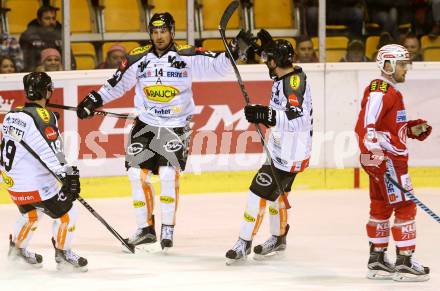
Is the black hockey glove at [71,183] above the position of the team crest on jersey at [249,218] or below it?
above

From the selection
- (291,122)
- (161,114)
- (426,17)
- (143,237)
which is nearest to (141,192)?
(143,237)

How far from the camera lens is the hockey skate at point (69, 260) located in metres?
6.62

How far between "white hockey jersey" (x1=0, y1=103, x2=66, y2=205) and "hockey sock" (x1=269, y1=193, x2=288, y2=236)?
1445 millimetres

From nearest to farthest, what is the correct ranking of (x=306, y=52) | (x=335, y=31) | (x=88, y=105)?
1. (x=88, y=105)
2. (x=306, y=52)
3. (x=335, y=31)

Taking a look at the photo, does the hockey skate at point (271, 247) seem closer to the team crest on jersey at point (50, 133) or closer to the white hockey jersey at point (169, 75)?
the white hockey jersey at point (169, 75)

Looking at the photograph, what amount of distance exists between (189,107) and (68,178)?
137 cm

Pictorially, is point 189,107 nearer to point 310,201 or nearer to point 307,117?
point 307,117

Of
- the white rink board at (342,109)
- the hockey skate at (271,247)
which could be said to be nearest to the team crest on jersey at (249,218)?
the hockey skate at (271,247)

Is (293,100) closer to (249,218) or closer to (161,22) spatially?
(249,218)

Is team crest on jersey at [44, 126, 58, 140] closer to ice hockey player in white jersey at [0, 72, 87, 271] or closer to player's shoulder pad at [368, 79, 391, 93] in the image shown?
ice hockey player in white jersey at [0, 72, 87, 271]

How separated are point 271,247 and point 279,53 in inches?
49.3

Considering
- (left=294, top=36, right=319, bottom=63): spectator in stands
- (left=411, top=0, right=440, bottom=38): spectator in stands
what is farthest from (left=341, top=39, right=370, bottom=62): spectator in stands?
(left=411, top=0, right=440, bottom=38): spectator in stands

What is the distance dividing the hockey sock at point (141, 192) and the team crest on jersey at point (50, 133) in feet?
3.41

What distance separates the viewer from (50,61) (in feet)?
29.9
